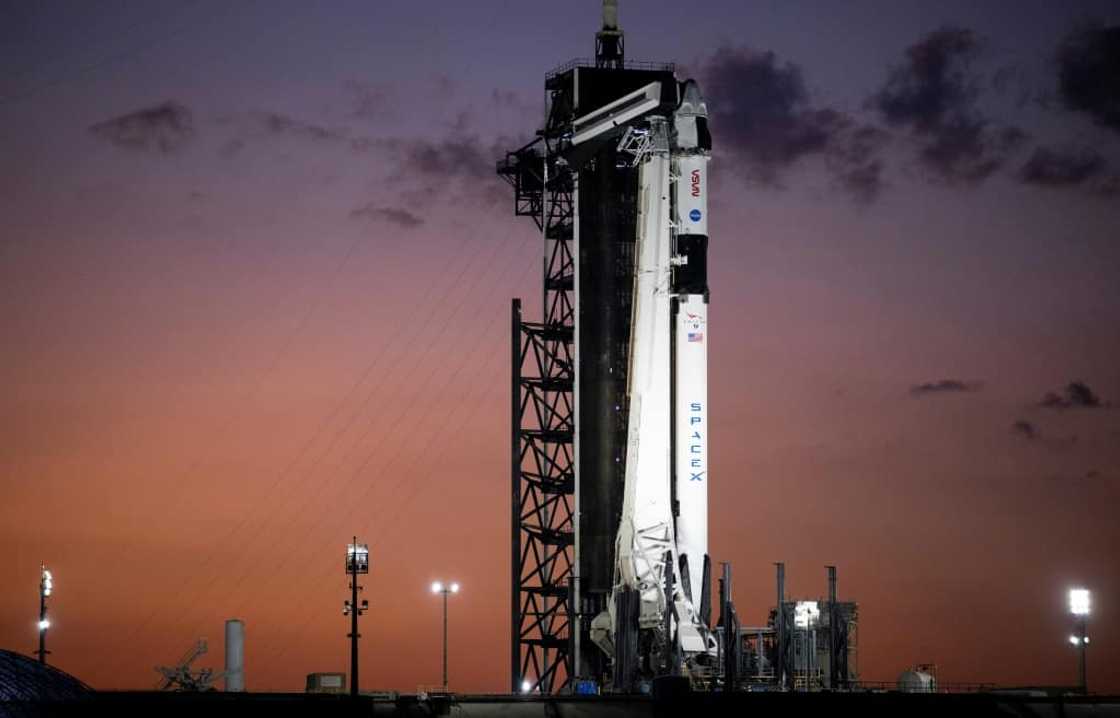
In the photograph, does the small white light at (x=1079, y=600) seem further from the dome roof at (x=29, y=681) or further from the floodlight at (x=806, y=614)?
the dome roof at (x=29, y=681)

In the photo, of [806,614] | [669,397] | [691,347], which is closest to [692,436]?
[669,397]

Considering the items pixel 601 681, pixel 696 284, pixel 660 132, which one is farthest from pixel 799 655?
pixel 660 132

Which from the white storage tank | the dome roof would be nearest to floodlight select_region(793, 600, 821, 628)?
the white storage tank

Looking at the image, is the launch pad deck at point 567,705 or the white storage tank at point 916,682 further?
the white storage tank at point 916,682

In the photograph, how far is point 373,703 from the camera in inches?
3233

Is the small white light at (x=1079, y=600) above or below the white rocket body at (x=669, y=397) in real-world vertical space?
below

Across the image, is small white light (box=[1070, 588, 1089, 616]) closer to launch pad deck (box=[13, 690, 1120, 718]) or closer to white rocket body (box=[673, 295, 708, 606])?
launch pad deck (box=[13, 690, 1120, 718])

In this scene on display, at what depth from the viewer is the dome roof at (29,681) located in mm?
77500

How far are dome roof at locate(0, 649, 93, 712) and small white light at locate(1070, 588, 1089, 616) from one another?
40.2 metres

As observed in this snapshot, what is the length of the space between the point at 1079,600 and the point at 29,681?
42.4m

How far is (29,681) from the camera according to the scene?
78.1 m

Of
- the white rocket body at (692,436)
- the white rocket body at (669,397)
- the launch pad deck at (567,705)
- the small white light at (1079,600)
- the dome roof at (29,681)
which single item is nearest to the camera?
the dome roof at (29,681)

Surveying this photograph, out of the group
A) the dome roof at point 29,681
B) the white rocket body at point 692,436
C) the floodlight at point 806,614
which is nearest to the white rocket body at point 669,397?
the white rocket body at point 692,436

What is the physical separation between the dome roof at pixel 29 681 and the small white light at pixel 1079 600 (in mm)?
40185
